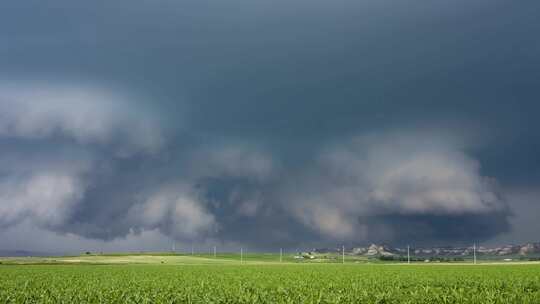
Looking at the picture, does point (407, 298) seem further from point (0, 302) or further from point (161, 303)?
point (0, 302)

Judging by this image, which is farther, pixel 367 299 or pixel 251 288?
pixel 251 288

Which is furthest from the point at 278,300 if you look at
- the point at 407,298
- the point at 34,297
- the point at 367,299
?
the point at 34,297

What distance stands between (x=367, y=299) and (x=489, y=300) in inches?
213

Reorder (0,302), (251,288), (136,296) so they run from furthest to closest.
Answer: (251,288), (136,296), (0,302)

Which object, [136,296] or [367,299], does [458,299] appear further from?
[136,296]

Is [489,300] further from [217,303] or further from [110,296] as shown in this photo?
[110,296]

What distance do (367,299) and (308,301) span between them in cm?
335

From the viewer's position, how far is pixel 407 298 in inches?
1032

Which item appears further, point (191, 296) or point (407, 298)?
point (191, 296)

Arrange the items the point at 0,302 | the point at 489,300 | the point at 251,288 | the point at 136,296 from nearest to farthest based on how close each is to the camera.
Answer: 1. the point at 489,300
2. the point at 0,302
3. the point at 136,296
4. the point at 251,288

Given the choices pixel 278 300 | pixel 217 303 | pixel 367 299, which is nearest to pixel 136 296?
pixel 217 303

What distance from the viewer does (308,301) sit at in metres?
24.3

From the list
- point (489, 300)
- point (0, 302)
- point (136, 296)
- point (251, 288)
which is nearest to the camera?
point (489, 300)

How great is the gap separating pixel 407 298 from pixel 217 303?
9098 mm
